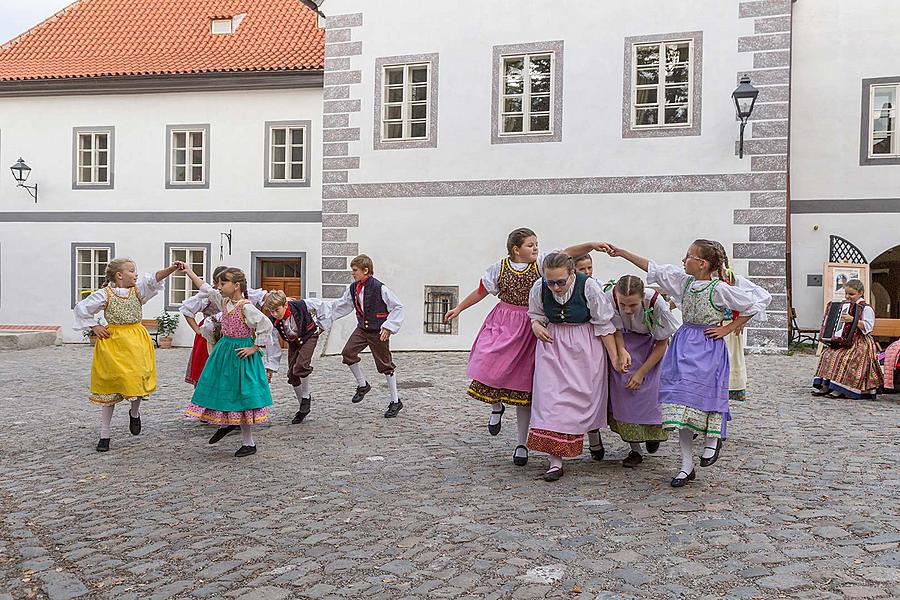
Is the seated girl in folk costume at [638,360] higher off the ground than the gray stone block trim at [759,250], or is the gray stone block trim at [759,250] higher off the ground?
the gray stone block trim at [759,250]

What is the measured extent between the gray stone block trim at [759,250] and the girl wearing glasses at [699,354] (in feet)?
31.0

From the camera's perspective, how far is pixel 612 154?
15.3 meters

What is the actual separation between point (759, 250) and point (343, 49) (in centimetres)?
873

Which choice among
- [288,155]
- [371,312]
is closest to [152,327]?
[288,155]

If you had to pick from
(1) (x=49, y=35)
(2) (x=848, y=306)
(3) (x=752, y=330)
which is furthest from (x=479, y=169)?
(1) (x=49, y=35)

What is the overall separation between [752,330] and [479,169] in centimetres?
564

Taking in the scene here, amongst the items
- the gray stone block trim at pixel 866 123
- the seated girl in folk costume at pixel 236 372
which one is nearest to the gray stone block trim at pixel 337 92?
the gray stone block trim at pixel 866 123

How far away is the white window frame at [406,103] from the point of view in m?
16.4

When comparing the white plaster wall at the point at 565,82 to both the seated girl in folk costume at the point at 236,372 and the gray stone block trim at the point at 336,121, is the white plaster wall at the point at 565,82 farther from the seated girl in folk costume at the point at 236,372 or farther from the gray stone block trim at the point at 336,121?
the seated girl in folk costume at the point at 236,372

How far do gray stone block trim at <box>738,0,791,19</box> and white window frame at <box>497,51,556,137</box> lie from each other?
10.8ft

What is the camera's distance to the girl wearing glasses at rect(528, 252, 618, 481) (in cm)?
575

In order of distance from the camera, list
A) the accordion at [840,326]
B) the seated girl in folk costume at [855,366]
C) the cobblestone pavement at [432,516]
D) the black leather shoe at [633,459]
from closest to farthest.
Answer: the cobblestone pavement at [432,516] → the black leather shoe at [633,459] → the seated girl in folk costume at [855,366] → the accordion at [840,326]

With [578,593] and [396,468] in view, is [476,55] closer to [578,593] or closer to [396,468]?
[396,468]

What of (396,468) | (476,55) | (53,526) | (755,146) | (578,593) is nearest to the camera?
(578,593)
